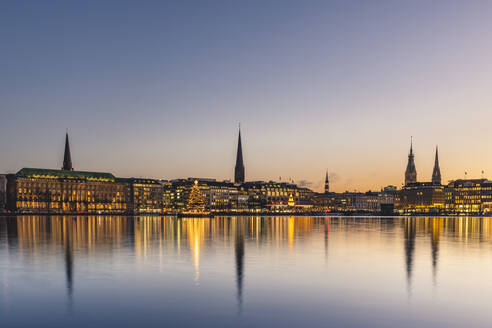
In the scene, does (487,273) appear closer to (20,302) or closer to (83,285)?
(83,285)

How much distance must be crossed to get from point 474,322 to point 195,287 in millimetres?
10468

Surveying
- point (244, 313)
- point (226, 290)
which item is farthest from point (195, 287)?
point (244, 313)

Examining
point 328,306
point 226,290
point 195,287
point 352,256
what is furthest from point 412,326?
point 352,256

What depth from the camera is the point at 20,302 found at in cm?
1689

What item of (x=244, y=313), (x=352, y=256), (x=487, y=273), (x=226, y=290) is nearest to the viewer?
(x=244, y=313)

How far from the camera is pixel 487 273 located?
24.7 metres

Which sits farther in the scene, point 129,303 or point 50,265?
point 50,265

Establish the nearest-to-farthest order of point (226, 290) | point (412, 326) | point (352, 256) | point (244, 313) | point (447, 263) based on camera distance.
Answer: point (412, 326) < point (244, 313) < point (226, 290) < point (447, 263) < point (352, 256)

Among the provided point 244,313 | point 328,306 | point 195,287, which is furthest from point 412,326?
point 195,287

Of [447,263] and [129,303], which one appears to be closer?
[129,303]

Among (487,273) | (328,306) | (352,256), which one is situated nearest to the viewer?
(328,306)

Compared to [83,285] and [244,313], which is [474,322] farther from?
[83,285]

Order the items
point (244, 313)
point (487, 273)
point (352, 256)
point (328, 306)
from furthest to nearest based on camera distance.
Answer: point (352, 256), point (487, 273), point (328, 306), point (244, 313)

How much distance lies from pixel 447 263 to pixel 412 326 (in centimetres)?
1586
